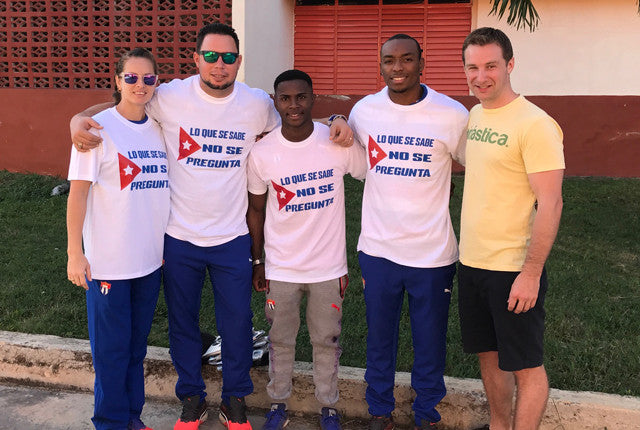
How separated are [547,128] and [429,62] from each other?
27.7 ft

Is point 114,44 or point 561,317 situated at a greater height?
point 114,44

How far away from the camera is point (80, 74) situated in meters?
9.62

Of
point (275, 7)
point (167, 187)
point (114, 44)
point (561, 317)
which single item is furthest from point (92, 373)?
point (275, 7)

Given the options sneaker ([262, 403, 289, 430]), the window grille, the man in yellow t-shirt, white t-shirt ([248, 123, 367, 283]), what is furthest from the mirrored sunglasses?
the window grille

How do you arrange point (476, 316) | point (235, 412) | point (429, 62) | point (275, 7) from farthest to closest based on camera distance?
point (429, 62), point (275, 7), point (235, 412), point (476, 316)

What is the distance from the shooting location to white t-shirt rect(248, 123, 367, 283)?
324 cm

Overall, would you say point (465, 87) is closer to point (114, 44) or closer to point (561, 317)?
point (114, 44)

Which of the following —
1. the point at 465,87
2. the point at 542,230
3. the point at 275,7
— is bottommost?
the point at 542,230

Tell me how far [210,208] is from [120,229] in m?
0.48

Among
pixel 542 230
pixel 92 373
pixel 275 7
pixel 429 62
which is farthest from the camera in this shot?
pixel 429 62

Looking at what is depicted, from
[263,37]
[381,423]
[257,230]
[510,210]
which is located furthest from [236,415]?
[263,37]

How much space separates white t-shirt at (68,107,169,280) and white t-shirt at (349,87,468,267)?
3.87ft

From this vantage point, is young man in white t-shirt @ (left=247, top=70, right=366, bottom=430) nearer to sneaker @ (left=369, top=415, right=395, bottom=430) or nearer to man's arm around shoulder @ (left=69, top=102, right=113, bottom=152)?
sneaker @ (left=369, top=415, right=395, bottom=430)

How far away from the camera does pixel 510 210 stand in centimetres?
284
